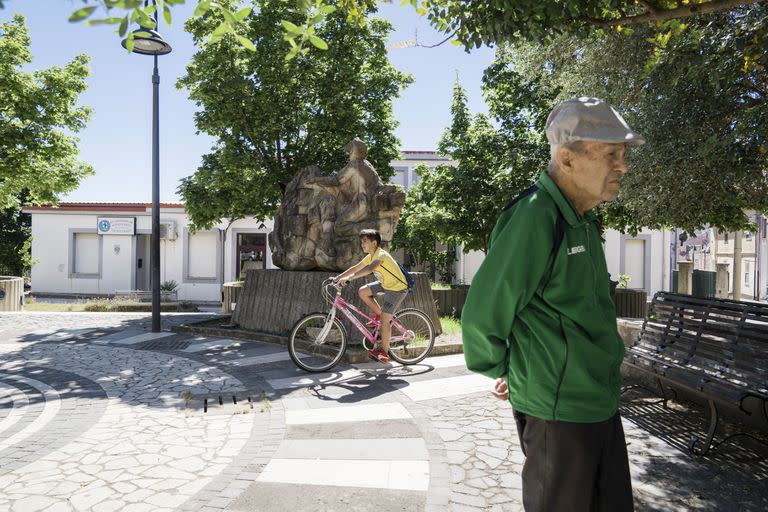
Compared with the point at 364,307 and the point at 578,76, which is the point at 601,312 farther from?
the point at 578,76

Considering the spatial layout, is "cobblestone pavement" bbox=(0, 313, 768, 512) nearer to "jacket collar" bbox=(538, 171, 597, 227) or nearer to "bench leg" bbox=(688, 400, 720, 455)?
"bench leg" bbox=(688, 400, 720, 455)

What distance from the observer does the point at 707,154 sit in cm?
634

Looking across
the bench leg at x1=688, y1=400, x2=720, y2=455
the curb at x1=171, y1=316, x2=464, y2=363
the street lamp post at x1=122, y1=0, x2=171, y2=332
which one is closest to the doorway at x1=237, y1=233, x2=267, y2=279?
Result: the curb at x1=171, y1=316, x2=464, y2=363

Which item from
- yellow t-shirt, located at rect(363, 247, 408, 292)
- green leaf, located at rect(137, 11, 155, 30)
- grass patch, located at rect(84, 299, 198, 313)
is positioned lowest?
grass patch, located at rect(84, 299, 198, 313)

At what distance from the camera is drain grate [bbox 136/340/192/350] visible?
352 inches

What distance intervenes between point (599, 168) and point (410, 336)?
561cm

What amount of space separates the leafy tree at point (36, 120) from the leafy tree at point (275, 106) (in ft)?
12.7

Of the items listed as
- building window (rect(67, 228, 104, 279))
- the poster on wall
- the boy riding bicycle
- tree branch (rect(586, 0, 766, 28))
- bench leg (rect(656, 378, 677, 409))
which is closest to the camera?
tree branch (rect(586, 0, 766, 28))

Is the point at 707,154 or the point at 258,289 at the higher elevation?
the point at 707,154

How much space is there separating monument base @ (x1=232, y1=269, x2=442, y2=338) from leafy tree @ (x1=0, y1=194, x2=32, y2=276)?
22.4m

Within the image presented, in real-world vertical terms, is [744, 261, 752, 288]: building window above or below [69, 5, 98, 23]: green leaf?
below

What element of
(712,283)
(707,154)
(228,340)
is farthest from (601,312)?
(712,283)

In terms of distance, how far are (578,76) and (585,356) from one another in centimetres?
794

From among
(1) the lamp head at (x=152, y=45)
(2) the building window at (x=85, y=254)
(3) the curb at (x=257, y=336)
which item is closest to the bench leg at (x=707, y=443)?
(3) the curb at (x=257, y=336)
